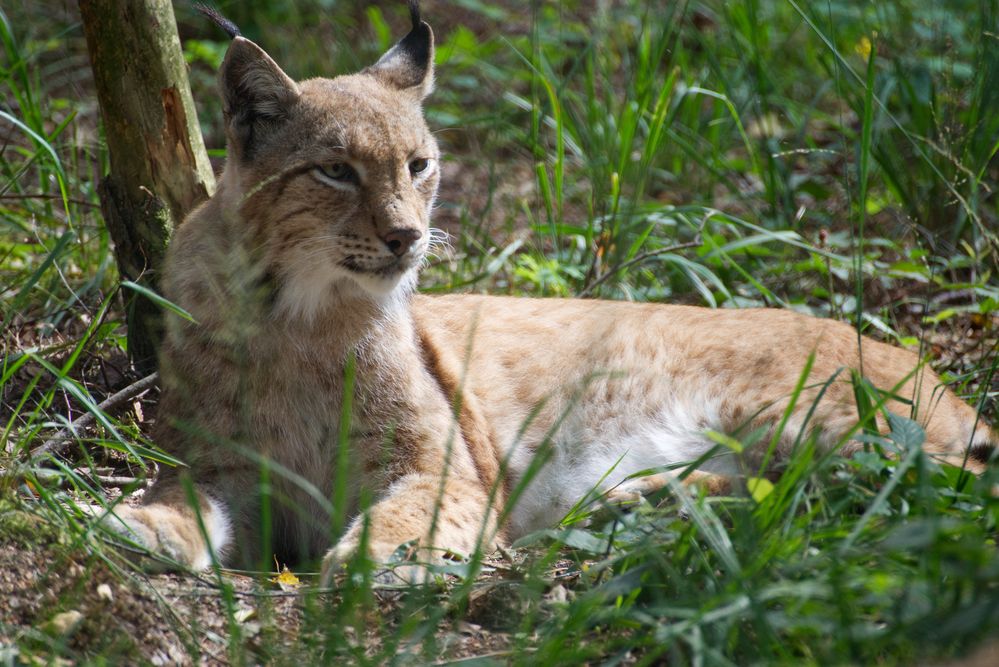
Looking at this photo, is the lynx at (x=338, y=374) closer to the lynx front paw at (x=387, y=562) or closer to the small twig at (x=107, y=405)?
the lynx front paw at (x=387, y=562)

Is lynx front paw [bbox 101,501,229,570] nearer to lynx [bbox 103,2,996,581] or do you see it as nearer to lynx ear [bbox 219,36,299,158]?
lynx [bbox 103,2,996,581]

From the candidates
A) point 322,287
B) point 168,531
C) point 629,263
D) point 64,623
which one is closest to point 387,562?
point 168,531

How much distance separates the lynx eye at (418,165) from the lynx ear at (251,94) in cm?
44

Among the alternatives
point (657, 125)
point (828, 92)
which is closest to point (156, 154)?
point (657, 125)

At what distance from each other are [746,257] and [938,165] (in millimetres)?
996

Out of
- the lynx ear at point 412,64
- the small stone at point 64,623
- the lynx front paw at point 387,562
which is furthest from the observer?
the lynx ear at point 412,64

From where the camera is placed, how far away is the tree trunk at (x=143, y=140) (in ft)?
12.6

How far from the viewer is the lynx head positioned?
3369mm

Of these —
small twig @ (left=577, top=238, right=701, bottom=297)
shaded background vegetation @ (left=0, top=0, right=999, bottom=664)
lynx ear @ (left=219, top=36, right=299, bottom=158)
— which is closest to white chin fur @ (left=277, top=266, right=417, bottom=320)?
lynx ear @ (left=219, top=36, right=299, bottom=158)

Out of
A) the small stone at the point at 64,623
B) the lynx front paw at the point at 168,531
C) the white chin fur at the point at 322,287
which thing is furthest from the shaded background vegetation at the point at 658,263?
the white chin fur at the point at 322,287

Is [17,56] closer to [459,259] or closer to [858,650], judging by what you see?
[459,259]

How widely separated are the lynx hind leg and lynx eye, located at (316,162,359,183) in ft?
3.51

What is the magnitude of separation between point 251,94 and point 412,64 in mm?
754

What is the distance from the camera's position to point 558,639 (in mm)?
2211
